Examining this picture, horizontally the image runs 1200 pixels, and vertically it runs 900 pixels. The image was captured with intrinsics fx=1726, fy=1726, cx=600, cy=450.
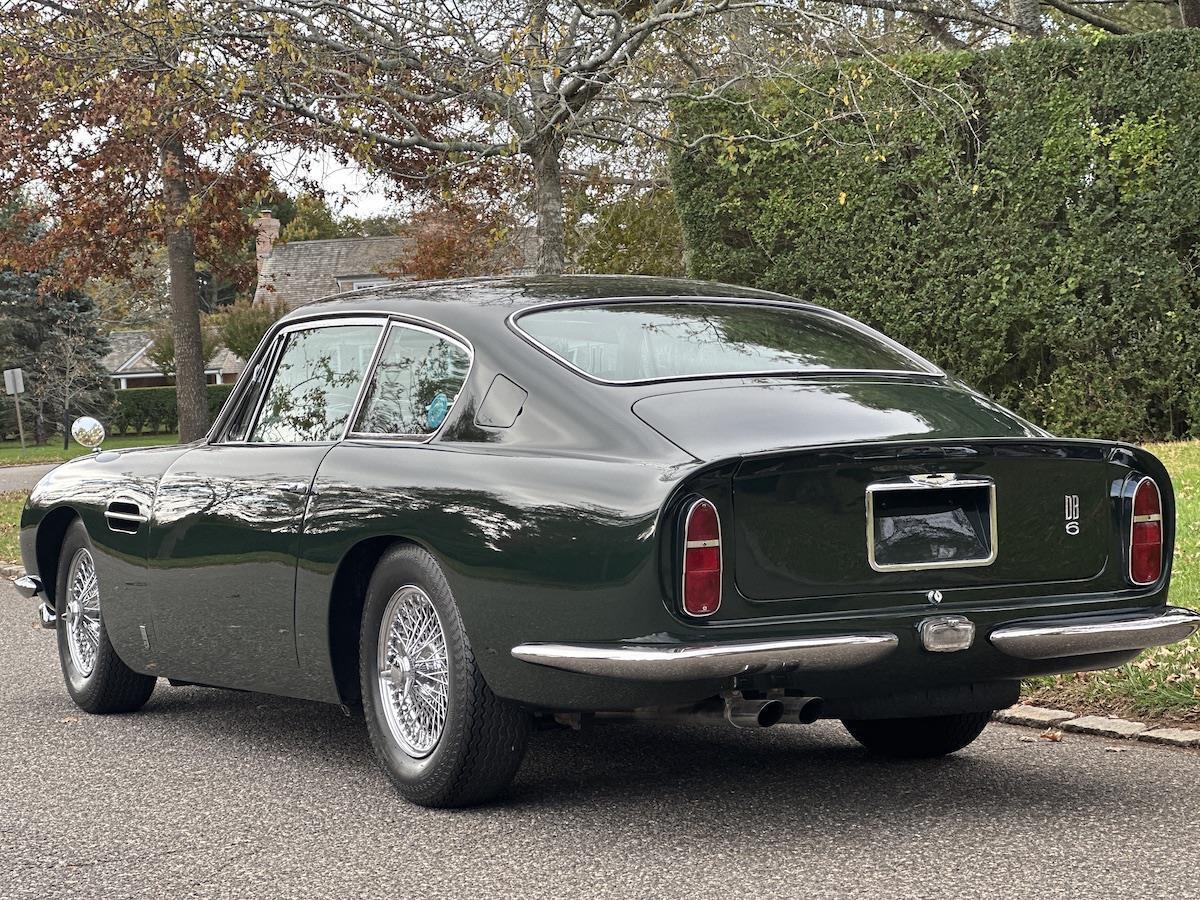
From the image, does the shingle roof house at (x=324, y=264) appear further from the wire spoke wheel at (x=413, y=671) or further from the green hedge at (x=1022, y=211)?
the wire spoke wheel at (x=413, y=671)

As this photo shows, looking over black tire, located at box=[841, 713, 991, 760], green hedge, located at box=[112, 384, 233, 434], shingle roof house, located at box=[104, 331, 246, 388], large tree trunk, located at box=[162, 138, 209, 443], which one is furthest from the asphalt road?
shingle roof house, located at box=[104, 331, 246, 388]

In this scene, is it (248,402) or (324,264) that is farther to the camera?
(324,264)

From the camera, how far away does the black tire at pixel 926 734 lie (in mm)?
5742

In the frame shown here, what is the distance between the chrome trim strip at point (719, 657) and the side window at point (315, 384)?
1676 millimetres

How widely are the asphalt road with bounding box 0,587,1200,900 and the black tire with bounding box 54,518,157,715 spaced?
1.35 feet

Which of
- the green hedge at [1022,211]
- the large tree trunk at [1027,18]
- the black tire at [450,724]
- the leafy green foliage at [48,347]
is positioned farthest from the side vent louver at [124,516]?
the leafy green foliage at [48,347]

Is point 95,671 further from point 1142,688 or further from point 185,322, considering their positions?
point 185,322

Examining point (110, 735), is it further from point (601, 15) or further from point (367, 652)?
point (601, 15)

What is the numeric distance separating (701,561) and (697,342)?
4.06 feet

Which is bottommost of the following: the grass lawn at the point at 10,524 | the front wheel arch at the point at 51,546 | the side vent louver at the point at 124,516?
the grass lawn at the point at 10,524

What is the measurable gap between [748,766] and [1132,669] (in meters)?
1.79

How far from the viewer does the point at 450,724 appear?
4.95m

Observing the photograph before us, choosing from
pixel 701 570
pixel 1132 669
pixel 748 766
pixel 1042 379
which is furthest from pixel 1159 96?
pixel 701 570

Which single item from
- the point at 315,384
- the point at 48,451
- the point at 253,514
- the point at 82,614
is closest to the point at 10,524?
the point at 82,614
